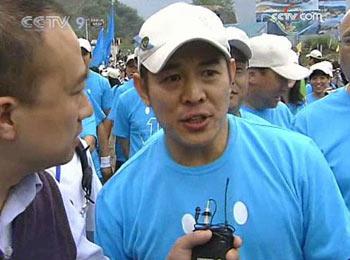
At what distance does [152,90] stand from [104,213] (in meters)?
0.42

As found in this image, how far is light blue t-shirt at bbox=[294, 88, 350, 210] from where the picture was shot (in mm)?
2992

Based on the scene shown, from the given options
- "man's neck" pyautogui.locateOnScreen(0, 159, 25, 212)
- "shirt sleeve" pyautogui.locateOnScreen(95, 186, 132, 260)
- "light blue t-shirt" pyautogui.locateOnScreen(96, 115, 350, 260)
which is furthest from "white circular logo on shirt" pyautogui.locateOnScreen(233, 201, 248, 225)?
"man's neck" pyautogui.locateOnScreen(0, 159, 25, 212)

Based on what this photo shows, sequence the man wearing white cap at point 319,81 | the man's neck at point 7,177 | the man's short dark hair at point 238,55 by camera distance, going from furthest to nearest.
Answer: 1. the man wearing white cap at point 319,81
2. the man's short dark hair at point 238,55
3. the man's neck at point 7,177

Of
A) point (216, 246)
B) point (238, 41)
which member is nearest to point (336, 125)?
point (238, 41)

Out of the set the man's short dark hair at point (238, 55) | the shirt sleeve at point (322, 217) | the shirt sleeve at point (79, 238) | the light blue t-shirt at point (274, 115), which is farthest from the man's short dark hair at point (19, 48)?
the light blue t-shirt at point (274, 115)

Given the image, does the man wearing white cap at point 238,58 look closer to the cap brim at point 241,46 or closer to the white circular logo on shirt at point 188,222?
the cap brim at point 241,46

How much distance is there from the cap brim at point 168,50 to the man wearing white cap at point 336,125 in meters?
1.07

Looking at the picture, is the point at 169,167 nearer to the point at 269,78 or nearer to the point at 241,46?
the point at 241,46

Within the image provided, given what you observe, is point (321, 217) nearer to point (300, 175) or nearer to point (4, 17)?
point (300, 175)

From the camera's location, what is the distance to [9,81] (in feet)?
5.67

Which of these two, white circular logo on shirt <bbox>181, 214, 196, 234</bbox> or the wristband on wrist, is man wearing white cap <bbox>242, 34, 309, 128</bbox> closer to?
the wristband on wrist

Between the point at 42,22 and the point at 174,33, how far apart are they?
20.7 inches

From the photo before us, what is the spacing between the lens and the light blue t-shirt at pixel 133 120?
243 inches

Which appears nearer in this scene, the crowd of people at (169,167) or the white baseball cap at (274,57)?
the crowd of people at (169,167)
